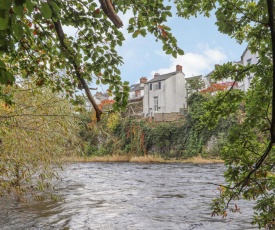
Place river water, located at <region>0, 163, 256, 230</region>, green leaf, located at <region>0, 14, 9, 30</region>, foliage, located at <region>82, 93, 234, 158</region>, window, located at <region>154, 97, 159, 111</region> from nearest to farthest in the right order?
green leaf, located at <region>0, 14, 9, 30</region>
river water, located at <region>0, 163, 256, 230</region>
foliage, located at <region>82, 93, 234, 158</region>
window, located at <region>154, 97, 159, 111</region>

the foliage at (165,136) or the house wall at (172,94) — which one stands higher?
the house wall at (172,94)

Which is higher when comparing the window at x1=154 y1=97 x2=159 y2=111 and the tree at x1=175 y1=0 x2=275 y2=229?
the window at x1=154 y1=97 x2=159 y2=111

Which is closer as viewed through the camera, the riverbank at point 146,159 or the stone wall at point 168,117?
the riverbank at point 146,159

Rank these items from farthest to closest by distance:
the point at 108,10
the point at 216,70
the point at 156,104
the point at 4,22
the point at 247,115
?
the point at 156,104, the point at 216,70, the point at 247,115, the point at 108,10, the point at 4,22

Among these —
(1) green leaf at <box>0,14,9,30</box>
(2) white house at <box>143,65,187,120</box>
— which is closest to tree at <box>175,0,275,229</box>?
(1) green leaf at <box>0,14,9,30</box>

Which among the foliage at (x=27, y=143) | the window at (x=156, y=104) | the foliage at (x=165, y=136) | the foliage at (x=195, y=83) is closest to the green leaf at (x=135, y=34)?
the foliage at (x=27, y=143)

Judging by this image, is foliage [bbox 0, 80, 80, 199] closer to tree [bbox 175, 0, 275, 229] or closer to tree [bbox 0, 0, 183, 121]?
tree [bbox 0, 0, 183, 121]

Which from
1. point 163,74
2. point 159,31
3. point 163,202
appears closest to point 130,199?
point 163,202

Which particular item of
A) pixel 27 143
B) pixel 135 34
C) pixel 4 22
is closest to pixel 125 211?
pixel 27 143

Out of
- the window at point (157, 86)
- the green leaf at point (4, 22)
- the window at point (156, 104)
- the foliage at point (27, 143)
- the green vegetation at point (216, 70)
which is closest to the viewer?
the green leaf at point (4, 22)

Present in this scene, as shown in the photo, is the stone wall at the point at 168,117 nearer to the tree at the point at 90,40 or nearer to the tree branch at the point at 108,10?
the tree at the point at 90,40

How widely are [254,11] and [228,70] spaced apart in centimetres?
76

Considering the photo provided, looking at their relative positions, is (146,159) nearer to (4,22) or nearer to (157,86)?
(157,86)

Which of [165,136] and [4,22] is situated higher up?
[165,136]
